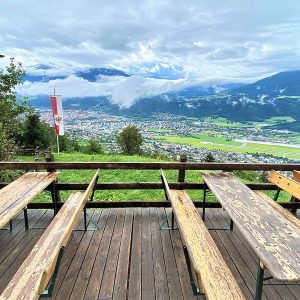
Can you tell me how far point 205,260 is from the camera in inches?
94.0

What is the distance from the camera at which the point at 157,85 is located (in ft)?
512

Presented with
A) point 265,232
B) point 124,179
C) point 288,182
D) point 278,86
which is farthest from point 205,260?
point 278,86

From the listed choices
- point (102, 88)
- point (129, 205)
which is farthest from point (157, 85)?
point (129, 205)

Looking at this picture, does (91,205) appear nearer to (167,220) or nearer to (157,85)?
(167,220)

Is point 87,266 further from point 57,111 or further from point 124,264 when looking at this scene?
point 57,111

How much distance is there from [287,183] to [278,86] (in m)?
115

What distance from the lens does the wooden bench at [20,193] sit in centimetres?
302

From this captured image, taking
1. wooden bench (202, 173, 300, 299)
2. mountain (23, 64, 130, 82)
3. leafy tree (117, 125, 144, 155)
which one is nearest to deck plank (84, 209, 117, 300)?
wooden bench (202, 173, 300, 299)

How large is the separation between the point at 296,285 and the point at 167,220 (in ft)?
6.48

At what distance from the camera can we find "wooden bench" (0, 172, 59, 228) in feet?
9.89

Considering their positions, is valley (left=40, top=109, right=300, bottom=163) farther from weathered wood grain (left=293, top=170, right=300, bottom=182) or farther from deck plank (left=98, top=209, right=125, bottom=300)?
deck plank (left=98, top=209, right=125, bottom=300)

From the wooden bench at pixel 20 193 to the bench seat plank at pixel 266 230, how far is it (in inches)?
90.6

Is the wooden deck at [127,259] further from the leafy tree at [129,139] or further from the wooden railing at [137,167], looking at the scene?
the leafy tree at [129,139]

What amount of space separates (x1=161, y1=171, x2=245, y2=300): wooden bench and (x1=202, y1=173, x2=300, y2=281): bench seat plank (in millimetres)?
309
